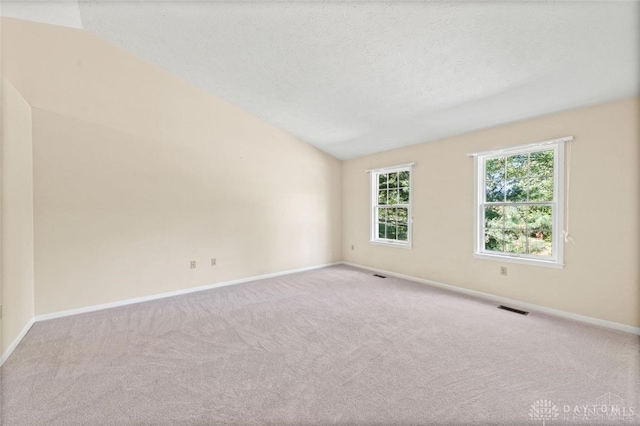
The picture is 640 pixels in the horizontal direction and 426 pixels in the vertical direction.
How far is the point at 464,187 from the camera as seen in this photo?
377 cm

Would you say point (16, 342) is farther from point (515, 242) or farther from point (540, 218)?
point (540, 218)

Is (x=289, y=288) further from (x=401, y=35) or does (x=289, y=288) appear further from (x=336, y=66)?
(x=401, y=35)

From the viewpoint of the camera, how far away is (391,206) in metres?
4.91

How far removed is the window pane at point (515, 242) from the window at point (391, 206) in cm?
141

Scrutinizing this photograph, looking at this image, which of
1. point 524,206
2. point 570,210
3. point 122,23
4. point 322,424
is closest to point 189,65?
point 122,23

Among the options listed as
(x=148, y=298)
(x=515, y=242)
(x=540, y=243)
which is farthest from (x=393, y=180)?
(x=148, y=298)

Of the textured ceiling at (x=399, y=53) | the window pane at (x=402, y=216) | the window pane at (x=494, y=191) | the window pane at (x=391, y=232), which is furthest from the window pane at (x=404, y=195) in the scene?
the window pane at (x=494, y=191)

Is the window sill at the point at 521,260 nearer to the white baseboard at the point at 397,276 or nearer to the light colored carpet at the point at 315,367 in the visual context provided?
the white baseboard at the point at 397,276

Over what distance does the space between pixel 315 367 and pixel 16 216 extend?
3.09 m

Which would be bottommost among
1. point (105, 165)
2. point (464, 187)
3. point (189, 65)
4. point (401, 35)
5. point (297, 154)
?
point (464, 187)

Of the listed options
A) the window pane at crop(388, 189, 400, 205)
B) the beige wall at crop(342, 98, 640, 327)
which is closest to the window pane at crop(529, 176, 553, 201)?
the beige wall at crop(342, 98, 640, 327)

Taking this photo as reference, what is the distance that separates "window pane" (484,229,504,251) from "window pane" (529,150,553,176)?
0.85 m

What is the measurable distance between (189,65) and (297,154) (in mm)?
2278

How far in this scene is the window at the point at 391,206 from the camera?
183 inches
